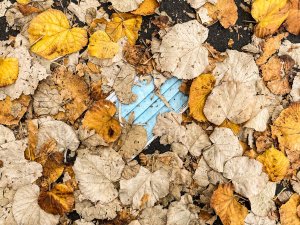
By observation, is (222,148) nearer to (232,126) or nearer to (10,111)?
(232,126)

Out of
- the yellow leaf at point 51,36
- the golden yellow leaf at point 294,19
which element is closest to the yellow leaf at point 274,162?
the golden yellow leaf at point 294,19

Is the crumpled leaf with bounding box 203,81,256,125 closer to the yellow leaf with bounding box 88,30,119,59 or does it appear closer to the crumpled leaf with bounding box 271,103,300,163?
the crumpled leaf with bounding box 271,103,300,163

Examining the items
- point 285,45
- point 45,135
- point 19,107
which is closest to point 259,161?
point 285,45

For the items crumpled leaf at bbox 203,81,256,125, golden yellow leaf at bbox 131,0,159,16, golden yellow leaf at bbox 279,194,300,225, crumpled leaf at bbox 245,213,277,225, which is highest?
golden yellow leaf at bbox 131,0,159,16

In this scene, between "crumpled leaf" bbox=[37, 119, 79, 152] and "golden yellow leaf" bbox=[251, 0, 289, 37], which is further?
"golden yellow leaf" bbox=[251, 0, 289, 37]

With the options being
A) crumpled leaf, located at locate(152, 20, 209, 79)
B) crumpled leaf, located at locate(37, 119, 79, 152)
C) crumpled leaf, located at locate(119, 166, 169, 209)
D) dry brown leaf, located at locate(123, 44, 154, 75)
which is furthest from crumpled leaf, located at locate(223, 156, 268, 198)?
crumpled leaf, located at locate(37, 119, 79, 152)

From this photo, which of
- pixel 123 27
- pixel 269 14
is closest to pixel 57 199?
pixel 123 27

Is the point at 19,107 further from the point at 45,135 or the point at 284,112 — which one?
the point at 284,112
